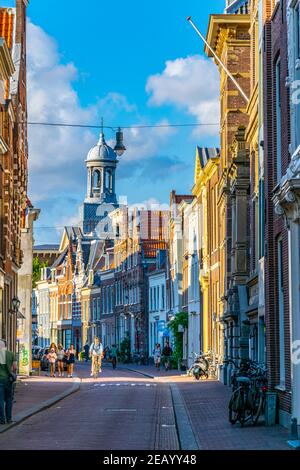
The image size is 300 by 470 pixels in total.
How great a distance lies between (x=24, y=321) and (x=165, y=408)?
26.8 metres

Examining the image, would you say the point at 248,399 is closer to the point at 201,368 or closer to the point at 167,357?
the point at 201,368

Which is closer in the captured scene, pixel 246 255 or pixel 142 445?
pixel 142 445

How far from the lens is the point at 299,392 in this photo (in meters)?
18.2

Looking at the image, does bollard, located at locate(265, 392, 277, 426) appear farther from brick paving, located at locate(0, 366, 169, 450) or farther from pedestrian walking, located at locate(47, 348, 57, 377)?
pedestrian walking, located at locate(47, 348, 57, 377)

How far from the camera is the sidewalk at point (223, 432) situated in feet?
57.6

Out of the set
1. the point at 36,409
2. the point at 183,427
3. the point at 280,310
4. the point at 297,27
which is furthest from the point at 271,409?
the point at 36,409

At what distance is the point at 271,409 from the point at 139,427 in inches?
104

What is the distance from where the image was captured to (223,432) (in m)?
20.3

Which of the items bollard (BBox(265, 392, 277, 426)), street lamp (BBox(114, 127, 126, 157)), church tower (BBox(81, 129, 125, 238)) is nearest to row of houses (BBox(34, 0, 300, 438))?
bollard (BBox(265, 392, 277, 426))

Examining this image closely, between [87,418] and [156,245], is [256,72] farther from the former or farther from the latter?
[156,245]

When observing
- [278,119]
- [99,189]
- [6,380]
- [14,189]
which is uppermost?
[99,189]

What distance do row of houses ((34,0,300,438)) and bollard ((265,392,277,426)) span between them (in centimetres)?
15

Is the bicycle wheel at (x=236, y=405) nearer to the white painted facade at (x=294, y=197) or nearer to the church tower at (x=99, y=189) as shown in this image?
the white painted facade at (x=294, y=197)
